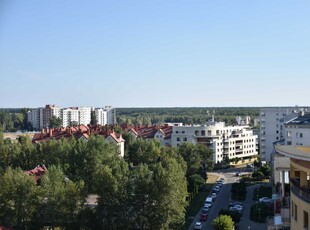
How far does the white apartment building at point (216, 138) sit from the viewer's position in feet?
200

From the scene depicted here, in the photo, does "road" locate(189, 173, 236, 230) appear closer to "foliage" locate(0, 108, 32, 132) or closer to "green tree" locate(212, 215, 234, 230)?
"green tree" locate(212, 215, 234, 230)

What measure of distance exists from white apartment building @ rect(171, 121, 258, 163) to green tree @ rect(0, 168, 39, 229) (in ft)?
116

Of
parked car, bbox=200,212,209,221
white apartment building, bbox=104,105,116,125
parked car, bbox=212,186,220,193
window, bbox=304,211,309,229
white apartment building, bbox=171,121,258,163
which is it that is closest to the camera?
window, bbox=304,211,309,229

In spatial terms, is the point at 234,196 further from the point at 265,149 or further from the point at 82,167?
the point at 265,149

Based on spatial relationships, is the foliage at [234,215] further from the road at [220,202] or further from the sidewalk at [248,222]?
the road at [220,202]

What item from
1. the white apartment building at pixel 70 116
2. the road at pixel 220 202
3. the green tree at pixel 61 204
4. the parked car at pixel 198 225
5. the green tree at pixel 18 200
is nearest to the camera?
the green tree at pixel 61 204

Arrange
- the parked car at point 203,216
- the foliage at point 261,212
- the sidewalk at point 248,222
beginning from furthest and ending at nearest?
the parked car at point 203,216 → the foliage at point 261,212 → the sidewalk at point 248,222

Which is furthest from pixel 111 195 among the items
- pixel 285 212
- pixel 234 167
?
pixel 234 167

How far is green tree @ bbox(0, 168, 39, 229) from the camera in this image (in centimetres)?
2639

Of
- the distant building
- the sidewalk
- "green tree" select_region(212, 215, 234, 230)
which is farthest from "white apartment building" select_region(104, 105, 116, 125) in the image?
"green tree" select_region(212, 215, 234, 230)

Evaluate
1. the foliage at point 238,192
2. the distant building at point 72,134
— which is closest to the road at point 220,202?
the foliage at point 238,192

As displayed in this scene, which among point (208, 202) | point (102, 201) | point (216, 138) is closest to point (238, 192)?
point (208, 202)

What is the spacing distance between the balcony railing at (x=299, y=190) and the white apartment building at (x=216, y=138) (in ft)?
158

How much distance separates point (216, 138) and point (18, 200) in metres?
39.0
